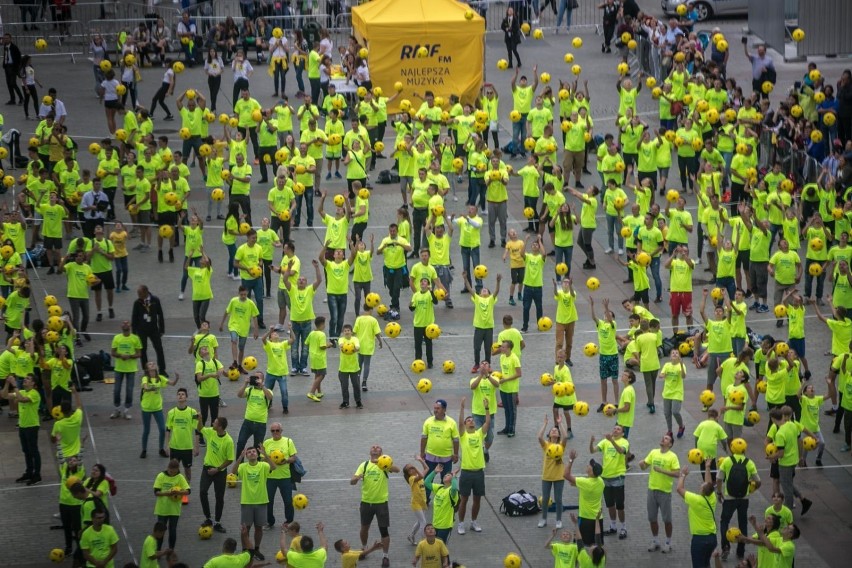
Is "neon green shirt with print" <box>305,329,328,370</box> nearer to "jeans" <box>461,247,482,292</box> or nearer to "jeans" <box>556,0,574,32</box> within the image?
"jeans" <box>461,247,482,292</box>

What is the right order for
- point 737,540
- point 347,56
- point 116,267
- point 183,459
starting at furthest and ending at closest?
point 347,56, point 116,267, point 183,459, point 737,540

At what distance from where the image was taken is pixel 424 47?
35531 mm

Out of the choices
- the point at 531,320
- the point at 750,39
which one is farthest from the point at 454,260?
the point at 750,39

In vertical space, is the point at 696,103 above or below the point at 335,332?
above

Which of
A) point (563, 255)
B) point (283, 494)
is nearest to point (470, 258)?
point (563, 255)

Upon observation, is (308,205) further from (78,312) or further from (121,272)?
(78,312)

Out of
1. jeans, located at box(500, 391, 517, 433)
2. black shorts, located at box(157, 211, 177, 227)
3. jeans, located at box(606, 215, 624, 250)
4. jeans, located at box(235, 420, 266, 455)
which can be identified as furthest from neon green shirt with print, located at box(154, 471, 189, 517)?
jeans, located at box(606, 215, 624, 250)

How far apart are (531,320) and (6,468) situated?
885 cm

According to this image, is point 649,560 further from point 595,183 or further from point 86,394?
point 595,183

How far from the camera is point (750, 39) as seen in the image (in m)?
42.2

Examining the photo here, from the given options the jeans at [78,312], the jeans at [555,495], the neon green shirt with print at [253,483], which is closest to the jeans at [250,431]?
the neon green shirt with print at [253,483]

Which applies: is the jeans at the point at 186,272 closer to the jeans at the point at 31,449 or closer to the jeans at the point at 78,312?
the jeans at the point at 78,312

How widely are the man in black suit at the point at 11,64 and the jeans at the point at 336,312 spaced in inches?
589

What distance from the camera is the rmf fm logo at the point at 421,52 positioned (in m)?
35.5
